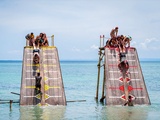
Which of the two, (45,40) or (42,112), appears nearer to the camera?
(42,112)

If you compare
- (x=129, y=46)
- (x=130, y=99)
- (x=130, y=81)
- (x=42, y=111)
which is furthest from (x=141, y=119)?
(x=129, y=46)

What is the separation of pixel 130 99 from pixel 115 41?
8.01m

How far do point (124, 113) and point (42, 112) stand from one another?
7097 mm

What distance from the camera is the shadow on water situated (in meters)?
29.9

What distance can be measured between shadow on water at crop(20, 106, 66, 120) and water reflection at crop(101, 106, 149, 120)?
378cm

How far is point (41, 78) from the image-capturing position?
3444cm

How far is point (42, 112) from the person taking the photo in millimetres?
31141

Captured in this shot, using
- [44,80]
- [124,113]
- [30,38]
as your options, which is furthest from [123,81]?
[30,38]

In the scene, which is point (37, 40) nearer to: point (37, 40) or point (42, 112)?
point (37, 40)

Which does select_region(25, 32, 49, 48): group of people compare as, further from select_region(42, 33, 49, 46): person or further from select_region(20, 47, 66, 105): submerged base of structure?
select_region(20, 47, 66, 105): submerged base of structure

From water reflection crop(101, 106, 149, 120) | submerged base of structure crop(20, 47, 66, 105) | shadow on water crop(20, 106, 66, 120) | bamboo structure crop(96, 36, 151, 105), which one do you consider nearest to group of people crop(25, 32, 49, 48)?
submerged base of structure crop(20, 47, 66, 105)

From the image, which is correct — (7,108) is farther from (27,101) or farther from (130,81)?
(130,81)

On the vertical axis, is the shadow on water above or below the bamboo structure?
below

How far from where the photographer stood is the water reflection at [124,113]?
99.1ft
